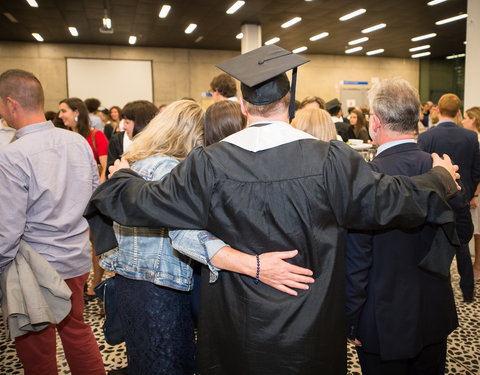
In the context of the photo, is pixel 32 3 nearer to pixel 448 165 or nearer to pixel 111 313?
pixel 111 313

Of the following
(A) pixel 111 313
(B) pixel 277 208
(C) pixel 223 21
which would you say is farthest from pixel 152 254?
(C) pixel 223 21

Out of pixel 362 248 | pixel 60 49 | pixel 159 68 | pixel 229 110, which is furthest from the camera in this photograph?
pixel 159 68

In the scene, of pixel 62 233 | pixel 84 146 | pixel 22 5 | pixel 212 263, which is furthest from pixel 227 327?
pixel 22 5

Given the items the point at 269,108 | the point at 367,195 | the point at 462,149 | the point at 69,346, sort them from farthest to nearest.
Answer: the point at 462,149 → the point at 69,346 → the point at 269,108 → the point at 367,195

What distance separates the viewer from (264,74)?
121 cm

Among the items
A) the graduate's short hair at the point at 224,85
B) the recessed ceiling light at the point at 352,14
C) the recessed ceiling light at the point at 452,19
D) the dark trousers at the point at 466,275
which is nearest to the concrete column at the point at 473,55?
the recessed ceiling light at the point at 352,14

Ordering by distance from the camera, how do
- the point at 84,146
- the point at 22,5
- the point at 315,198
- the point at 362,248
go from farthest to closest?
the point at 22,5, the point at 84,146, the point at 362,248, the point at 315,198

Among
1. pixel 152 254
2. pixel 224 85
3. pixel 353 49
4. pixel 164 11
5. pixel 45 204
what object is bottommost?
pixel 152 254

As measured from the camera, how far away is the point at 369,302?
5.08 ft

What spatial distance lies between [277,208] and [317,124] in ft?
5.55

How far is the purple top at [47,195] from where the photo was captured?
5.95ft

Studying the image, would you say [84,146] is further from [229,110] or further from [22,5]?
[22,5]

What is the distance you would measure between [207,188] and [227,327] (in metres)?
0.48

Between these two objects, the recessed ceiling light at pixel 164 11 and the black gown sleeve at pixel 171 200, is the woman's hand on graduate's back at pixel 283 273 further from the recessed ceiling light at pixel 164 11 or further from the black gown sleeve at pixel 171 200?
the recessed ceiling light at pixel 164 11
